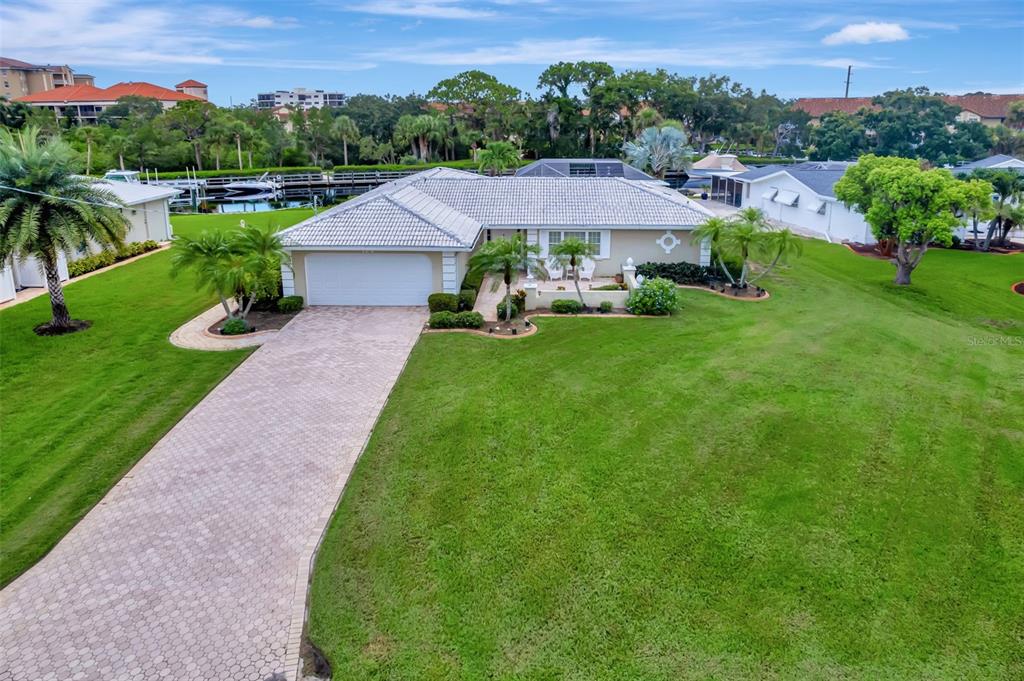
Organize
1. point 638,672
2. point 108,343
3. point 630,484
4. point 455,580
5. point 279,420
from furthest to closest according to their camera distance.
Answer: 1. point 108,343
2. point 279,420
3. point 630,484
4. point 455,580
5. point 638,672

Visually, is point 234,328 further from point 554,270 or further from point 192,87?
point 192,87

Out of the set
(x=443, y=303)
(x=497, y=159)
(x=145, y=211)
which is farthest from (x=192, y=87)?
(x=443, y=303)

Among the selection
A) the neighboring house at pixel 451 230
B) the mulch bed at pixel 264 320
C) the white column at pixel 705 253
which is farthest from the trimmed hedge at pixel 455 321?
the white column at pixel 705 253

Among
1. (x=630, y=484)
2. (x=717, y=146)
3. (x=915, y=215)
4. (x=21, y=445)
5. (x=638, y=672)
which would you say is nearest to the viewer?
(x=638, y=672)

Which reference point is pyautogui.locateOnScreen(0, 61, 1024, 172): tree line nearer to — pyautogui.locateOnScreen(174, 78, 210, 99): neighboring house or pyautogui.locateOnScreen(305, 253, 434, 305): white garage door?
pyautogui.locateOnScreen(305, 253, 434, 305): white garage door

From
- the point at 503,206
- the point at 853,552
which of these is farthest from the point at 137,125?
the point at 853,552

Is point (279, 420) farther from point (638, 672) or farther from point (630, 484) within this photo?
point (638, 672)
